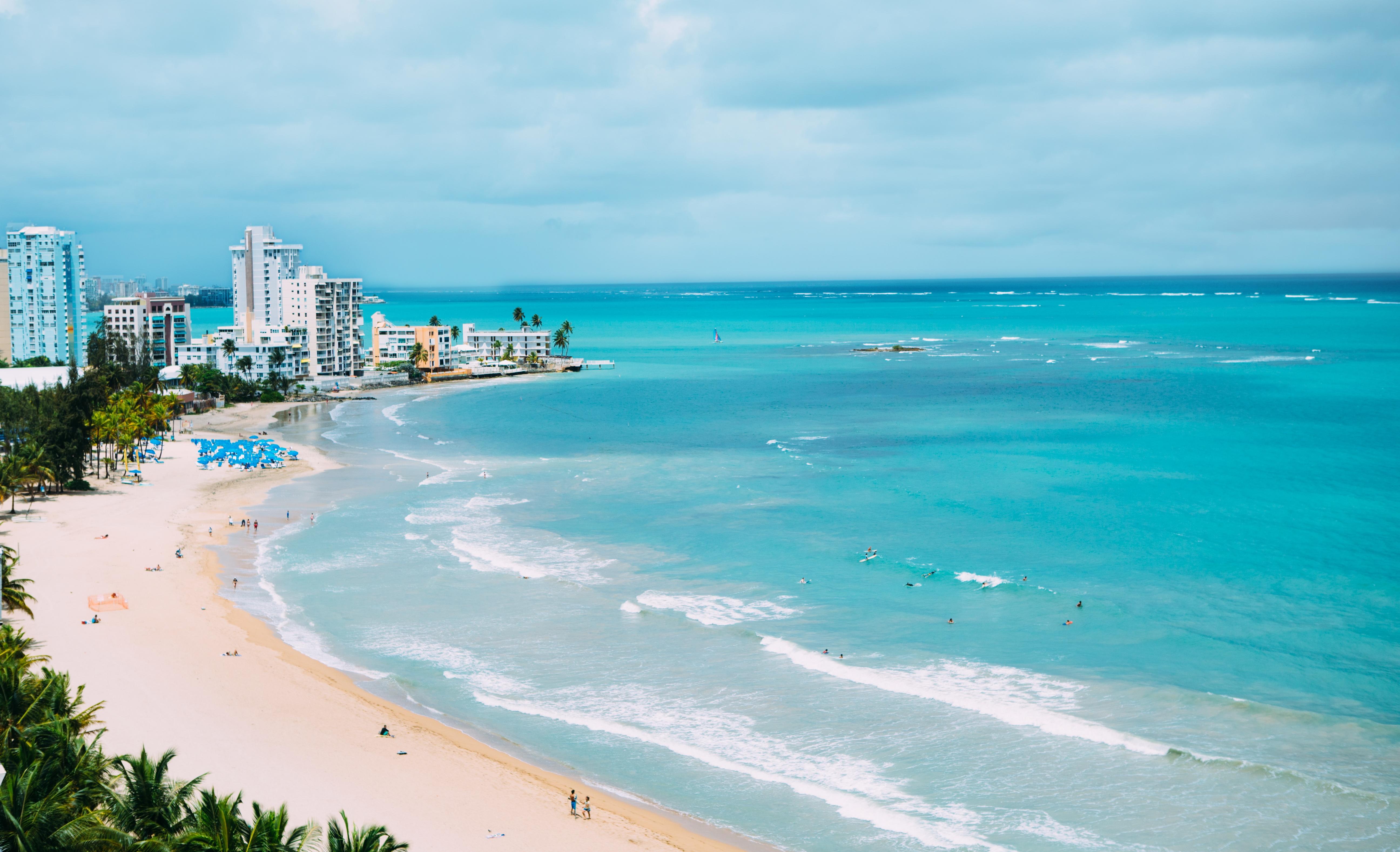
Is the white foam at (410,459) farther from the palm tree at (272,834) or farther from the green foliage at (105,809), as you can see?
the palm tree at (272,834)

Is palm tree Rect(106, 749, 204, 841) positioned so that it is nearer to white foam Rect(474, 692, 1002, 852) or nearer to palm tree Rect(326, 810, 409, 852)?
palm tree Rect(326, 810, 409, 852)

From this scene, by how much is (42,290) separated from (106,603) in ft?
381

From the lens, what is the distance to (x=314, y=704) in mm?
32281

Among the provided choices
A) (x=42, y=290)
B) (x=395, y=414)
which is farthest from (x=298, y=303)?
(x=395, y=414)

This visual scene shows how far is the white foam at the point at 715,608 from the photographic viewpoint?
133 feet

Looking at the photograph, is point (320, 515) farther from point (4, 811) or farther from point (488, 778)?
point (4, 811)

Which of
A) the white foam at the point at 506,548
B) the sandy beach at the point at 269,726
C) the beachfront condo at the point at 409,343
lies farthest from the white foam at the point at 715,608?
the beachfront condo at the point at 409,343

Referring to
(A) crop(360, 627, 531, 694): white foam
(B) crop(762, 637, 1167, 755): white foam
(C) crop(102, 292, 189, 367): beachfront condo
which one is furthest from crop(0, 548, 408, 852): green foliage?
(C) crop(102, 292, 189, 367): beachfront condo

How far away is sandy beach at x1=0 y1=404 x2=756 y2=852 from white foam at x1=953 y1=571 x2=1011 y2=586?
22.7m

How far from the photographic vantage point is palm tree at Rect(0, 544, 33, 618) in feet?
117

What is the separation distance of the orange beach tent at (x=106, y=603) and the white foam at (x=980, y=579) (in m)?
33.9

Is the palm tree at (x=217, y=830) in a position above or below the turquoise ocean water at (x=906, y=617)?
above

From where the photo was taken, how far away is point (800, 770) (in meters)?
28.3

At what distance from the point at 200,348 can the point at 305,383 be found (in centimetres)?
1291
